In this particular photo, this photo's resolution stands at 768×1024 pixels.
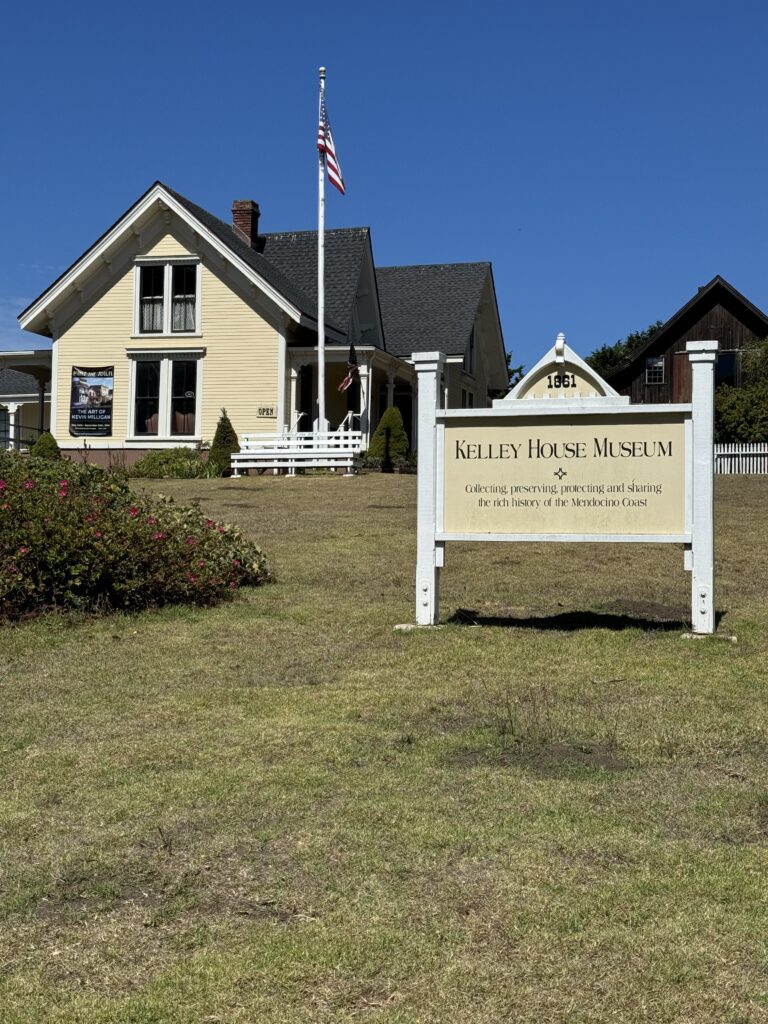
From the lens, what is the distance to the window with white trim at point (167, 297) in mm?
34562

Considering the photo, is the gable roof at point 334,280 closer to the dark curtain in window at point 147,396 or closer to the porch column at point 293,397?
the porch column at point 293,397

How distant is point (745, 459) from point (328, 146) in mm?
14638

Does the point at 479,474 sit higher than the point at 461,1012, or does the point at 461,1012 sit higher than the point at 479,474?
the point at 479,474

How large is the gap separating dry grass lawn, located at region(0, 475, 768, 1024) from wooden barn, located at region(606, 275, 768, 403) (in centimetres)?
4456

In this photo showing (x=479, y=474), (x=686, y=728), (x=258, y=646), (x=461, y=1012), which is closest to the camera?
(x=461, y=1012)

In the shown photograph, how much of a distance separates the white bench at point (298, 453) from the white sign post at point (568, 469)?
63.1 feet

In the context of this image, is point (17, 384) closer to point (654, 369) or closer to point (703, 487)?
point (654, 369)

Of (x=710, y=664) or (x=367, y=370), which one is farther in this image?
(x=367, y=370)

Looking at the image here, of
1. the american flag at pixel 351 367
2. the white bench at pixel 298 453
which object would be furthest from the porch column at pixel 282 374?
the american flag at pixel 351 367

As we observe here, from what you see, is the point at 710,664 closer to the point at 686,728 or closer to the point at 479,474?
the point at 686,728

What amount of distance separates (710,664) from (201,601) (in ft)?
16.3

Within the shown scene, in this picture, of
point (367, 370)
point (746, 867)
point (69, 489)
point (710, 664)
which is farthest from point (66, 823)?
point (367, 370)

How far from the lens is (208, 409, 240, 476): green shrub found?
30781 millimetres

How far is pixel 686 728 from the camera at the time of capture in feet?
21.0
